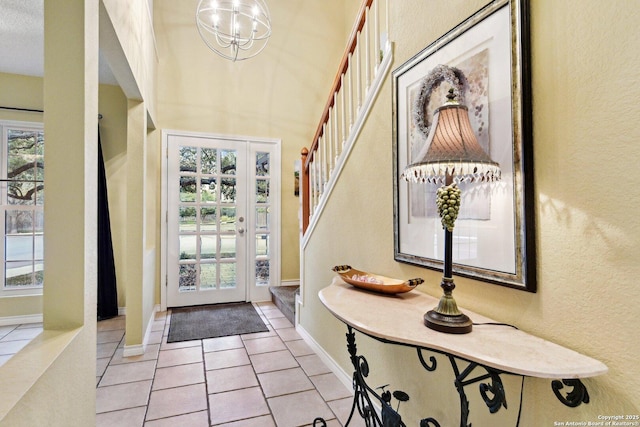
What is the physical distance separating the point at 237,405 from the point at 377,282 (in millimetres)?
1230

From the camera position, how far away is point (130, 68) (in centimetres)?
230

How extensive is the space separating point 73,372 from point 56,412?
167mm

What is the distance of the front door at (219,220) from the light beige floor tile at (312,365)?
1757 mm

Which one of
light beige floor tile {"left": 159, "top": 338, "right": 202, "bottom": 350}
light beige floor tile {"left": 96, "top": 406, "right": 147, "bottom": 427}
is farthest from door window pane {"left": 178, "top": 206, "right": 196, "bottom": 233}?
light beige floor tile {"left": 96, "top": 406, "right": 147, "bottom": 427}

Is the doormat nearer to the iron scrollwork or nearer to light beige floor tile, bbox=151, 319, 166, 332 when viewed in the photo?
light beige floor tile, bbox=151, 319, 166, 332

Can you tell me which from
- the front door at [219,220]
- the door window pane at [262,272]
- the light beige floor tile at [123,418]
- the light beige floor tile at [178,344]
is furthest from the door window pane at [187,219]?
the light beige floor tile at [123,418]

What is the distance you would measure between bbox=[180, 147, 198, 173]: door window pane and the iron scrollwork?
394 cm

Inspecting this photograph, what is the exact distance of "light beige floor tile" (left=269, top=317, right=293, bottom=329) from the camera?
Answer: 11.1 feet

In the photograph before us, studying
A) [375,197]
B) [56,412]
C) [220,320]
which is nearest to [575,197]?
[375,197]

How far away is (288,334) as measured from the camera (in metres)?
3.17

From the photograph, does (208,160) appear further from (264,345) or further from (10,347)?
(10,347)

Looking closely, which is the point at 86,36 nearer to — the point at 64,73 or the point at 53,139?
the point at 64,73

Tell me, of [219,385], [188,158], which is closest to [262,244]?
[188,158]

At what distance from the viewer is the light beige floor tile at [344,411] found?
188 centimetres
